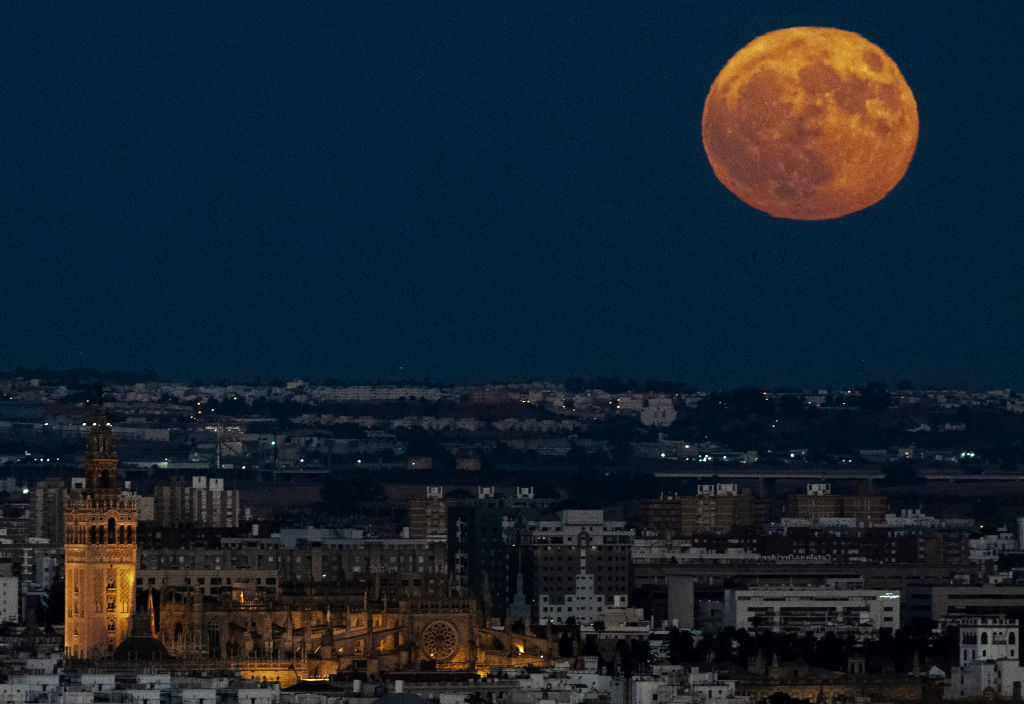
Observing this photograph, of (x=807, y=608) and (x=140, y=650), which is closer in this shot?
(x=140, y=650)

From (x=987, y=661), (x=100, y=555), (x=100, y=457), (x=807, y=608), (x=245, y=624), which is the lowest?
(x=987, y=661)

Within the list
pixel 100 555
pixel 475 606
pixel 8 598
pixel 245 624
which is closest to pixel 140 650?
pixel 100 555

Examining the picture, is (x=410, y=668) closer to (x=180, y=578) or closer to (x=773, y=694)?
(x=773, y=694)

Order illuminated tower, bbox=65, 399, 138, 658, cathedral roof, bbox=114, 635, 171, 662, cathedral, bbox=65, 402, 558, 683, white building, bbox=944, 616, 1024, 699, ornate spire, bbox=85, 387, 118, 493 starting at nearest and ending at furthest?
cathedral roof, bbox=114, 635, 171, 662 < cathedral, bbox=65, 402, 558, 683 < illuminated tower, bbox=65, 399, 138, 658 < white building, bbox=944, 616, 1024, 699 < ornate spire, bbox=85, 387, 118, 493

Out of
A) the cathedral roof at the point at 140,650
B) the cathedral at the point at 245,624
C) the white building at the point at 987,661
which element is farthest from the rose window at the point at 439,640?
the white building at the point at 987,661

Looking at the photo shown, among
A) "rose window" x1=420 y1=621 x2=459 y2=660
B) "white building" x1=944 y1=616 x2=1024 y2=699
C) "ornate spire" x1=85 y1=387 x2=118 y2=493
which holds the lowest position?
"white building" x1=944 y1=616 x2=1024 y2=699

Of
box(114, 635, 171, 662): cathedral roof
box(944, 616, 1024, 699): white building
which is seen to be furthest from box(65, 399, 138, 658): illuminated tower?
box(944, 616, 1024, 699): white building

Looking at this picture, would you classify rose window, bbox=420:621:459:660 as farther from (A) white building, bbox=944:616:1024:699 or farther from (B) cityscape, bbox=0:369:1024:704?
(A) white building, bbox=944:616:1024:699

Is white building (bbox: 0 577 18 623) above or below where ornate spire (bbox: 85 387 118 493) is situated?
below

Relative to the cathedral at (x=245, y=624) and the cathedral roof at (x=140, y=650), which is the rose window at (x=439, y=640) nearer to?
the cathedral at (x=245, y=624)

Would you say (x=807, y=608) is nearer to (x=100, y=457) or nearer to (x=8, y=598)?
(x=8, y=598)
